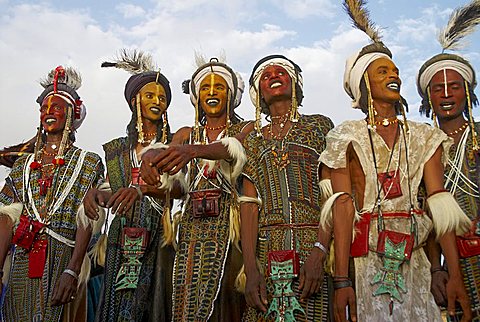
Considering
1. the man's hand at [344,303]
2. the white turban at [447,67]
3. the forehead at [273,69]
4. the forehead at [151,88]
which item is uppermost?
the forehead at [151,88]

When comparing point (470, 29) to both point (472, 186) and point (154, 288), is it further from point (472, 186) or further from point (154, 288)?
point (154, 288)

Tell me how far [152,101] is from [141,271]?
1733mm

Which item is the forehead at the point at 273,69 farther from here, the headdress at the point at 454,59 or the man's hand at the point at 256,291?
the man's hand at the point at 256,291

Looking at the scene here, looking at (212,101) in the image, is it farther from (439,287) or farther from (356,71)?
(439,287)

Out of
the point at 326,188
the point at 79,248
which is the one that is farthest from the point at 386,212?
the point at 79,248

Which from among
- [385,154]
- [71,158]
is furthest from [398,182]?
[71,158]

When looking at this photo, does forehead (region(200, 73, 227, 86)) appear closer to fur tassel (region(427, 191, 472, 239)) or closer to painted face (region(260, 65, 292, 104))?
painted face (region(260, 65, 292, 104))

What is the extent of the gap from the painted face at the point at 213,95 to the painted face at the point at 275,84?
2.45 ft

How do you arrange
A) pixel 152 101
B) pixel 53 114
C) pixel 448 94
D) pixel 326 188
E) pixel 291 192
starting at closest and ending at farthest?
1. pixel 326 188
2. pixel 291 192
3. pixel 448 94
4. pixel 53 114
5. pixel 152 101

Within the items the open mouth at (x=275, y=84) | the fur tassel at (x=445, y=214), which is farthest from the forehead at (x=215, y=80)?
the fur tassel at (x=445, y=214)

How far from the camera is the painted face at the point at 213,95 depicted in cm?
557

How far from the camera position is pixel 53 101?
6.01 metres

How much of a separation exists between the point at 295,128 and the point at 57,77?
2.91 meters

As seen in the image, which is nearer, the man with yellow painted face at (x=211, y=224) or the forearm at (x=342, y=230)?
the forearm at (x=342, y=230)
